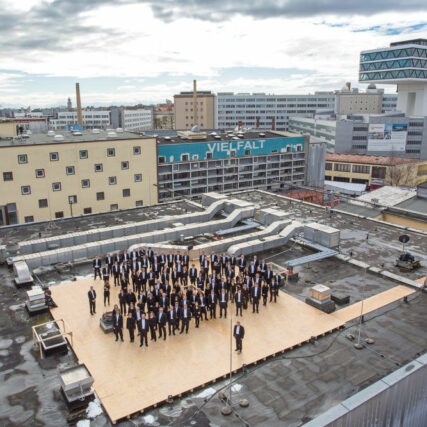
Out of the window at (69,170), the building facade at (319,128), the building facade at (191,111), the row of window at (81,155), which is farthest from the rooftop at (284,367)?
the building facade at (191,111)

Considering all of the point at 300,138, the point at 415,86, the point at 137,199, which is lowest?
the point at 137,199

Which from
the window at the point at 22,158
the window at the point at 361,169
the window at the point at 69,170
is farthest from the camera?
the window at the point at 361,169

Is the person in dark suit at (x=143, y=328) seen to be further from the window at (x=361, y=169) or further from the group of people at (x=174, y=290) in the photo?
the window at (x=361, y=169)

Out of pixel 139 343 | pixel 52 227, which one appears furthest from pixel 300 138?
pixel 139 343

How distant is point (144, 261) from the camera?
21797 mm

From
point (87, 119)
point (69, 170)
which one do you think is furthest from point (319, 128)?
point (87, 119)

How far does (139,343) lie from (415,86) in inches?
4509

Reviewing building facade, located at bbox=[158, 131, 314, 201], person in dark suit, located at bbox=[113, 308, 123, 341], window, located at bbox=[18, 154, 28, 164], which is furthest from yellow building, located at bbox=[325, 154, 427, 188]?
person in dark suit, located at bbox=[113, 308, 123, 341]

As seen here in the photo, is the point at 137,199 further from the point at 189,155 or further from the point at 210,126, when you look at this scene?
the point at 210,126

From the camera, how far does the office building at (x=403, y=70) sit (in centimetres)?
9931

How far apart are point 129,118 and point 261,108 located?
2138 inches

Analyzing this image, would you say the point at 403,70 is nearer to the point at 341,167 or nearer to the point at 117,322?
the point at 341,167

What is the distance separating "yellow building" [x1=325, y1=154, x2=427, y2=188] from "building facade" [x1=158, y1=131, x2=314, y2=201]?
56.4ft

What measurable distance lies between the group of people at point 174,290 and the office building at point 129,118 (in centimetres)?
14418
